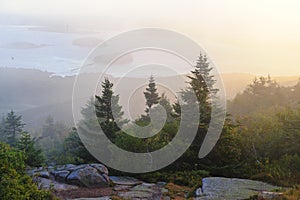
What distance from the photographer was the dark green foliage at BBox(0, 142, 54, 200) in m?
5.08

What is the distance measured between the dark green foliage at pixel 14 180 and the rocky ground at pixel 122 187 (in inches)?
50.9

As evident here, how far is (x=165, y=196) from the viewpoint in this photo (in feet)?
26.0

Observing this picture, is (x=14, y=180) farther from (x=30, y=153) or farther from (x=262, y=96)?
(x=262, y=96)

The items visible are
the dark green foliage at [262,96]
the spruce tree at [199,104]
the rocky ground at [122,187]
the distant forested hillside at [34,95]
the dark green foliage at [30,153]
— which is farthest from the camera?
the distant forested hillside at [34,95]

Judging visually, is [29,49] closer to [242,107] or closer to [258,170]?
[242,107]

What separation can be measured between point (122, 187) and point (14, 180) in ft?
12.8

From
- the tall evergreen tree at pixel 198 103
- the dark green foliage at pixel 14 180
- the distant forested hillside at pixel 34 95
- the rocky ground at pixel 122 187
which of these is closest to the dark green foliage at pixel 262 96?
the tall evergreen tree at pixel 198 103

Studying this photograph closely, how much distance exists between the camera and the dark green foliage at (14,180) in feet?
16.7

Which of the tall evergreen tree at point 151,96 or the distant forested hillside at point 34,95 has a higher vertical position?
the distant forested hillside at point 34,95

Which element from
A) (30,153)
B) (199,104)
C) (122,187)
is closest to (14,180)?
(122,187)

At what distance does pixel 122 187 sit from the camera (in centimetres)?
877

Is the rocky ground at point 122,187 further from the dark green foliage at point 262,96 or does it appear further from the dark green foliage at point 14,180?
the dark green foliage at point 262,96

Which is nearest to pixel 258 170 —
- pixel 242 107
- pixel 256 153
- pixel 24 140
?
pixel 256 153

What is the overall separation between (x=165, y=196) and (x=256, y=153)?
15.5 ft
